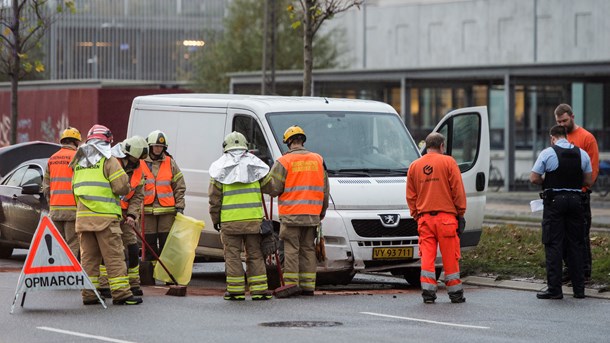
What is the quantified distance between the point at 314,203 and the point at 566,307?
9.07 ft

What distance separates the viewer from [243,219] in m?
14.2

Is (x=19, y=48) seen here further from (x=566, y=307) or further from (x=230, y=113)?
(x=566, y=307)

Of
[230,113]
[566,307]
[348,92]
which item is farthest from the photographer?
[348,92]

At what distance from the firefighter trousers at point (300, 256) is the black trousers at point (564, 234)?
7.90 ft

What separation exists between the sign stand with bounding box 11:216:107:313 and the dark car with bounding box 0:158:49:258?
506 centimetres

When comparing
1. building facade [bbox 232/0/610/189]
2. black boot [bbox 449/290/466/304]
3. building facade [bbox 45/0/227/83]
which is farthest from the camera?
building facade [bbox 45/0/227/83]

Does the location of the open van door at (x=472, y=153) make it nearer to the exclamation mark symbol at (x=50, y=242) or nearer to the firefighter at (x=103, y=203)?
the firefighter at (x=103, y=203)

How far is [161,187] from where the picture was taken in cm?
1534

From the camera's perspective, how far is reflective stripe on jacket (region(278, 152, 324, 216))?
47.7ft

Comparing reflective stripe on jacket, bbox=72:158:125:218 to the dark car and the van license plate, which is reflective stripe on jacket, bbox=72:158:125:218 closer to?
the van license plate

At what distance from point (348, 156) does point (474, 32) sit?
42.5 metres

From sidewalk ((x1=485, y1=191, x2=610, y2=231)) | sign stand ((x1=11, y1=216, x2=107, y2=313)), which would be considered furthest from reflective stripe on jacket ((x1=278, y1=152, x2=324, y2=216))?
sidewalk ((x1=485, y1=191, x2=610, y2=231))

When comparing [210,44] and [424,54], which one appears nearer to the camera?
[424,54]

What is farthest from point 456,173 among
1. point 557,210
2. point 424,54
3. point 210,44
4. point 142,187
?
point 210,44
